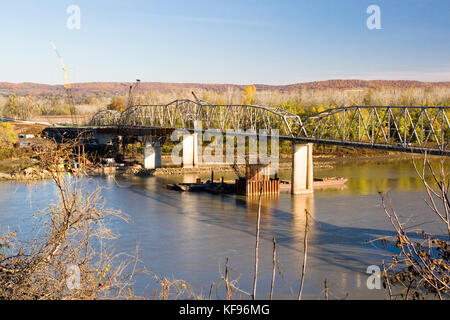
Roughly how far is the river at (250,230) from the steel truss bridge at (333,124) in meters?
2.72

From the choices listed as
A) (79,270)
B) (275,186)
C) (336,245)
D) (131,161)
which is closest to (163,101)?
(131,161)

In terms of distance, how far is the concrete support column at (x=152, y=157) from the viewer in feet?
146

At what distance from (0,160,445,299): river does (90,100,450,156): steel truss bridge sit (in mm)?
2717

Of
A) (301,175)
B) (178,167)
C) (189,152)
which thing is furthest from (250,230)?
(178,167)

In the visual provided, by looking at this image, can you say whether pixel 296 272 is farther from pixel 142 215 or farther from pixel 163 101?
pixel 163 101

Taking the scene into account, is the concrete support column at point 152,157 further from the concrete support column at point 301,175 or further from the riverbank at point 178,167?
the concrete support column at point 301,175

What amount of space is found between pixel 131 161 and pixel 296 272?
33.9 metres

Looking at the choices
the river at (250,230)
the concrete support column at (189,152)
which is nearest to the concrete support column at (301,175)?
the river at (250,230)

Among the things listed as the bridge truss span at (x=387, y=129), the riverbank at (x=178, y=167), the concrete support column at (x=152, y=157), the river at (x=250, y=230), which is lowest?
the river at (x=250, y=230)

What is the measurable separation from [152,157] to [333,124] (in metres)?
16.3

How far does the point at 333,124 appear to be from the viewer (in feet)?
111

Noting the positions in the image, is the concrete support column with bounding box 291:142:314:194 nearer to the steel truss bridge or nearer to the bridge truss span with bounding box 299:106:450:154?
the steel truss bridge

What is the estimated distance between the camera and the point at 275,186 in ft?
104
